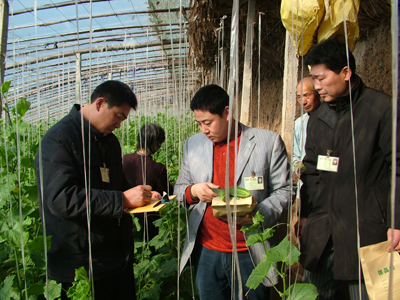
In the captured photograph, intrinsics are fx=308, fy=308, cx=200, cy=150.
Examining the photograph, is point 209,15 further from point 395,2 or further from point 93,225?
point 395,2

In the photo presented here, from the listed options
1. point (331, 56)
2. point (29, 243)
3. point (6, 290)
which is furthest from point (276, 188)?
point (6, 290)

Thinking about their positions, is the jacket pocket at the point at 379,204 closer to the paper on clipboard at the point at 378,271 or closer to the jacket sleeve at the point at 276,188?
the paper on clipboard at the point at 378,271

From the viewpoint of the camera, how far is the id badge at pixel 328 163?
1.18 metres

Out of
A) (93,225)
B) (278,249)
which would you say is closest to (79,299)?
(93,225)

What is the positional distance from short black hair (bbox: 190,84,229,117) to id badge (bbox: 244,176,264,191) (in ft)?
1.03

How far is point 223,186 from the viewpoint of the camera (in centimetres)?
139

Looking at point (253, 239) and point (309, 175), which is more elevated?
point (309, 175)

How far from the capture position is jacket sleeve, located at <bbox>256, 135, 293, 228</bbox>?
127cm

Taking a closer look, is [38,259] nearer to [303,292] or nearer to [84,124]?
[84,124]

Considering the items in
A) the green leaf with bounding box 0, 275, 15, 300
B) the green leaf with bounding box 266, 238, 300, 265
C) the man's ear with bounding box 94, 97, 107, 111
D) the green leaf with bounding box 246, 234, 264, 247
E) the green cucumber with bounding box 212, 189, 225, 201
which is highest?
the man's ear with bounding box 94, 97, 107, 111

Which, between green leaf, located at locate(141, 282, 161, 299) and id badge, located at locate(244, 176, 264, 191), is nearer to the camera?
id badge, located at locate(244, 176, 264, 191)

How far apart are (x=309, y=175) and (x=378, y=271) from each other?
488mm

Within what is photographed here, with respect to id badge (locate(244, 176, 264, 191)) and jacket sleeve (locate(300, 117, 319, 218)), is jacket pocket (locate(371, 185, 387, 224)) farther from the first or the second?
id badge (locate(244, 176, 264, 191))

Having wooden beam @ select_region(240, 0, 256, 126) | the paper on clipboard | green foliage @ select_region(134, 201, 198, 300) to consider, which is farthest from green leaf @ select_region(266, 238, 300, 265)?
wooden beam @ select_region(240, 0, 256, 126)
